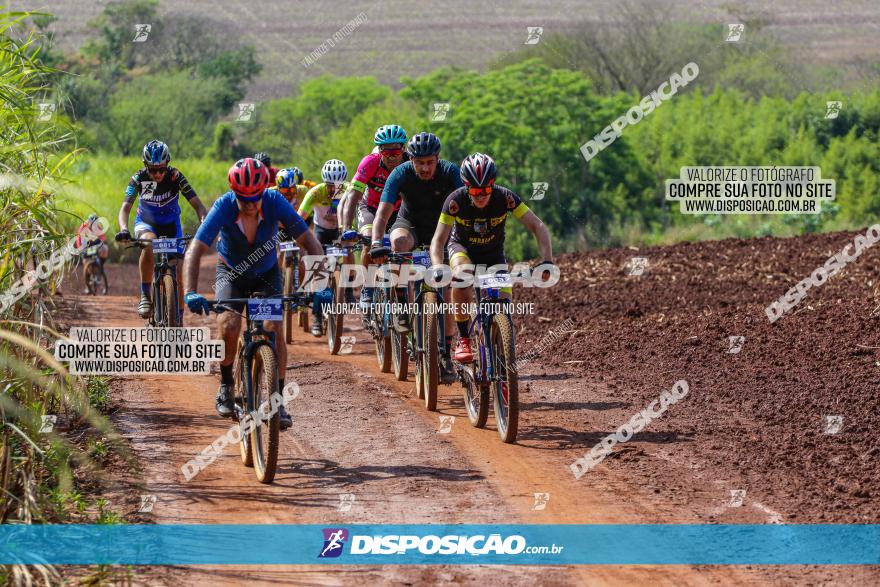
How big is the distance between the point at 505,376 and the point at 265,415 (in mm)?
2179

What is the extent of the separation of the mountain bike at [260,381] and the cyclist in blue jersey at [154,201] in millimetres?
4758

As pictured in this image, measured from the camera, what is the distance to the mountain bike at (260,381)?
869 centimetres

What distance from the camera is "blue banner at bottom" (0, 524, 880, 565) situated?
7.20 meters

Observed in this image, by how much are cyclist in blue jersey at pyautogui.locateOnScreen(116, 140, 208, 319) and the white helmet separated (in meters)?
2.25

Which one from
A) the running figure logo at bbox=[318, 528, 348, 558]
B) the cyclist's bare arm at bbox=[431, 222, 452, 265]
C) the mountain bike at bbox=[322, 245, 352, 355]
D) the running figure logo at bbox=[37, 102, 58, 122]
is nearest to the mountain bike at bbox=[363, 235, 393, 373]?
the mountain bike at bbox=[322, 245, 352, 355]

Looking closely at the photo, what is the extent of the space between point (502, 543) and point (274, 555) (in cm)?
149

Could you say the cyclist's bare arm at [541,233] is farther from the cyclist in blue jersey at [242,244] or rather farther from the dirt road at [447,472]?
the cyclist in blue jersey at [242,244]

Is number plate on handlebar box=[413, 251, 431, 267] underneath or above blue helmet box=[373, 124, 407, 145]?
underneath

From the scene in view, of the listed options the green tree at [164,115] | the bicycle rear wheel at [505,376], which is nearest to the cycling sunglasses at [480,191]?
the bicycle rear wheel at [505,376]

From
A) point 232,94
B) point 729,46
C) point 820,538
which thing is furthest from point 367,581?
point 729,46

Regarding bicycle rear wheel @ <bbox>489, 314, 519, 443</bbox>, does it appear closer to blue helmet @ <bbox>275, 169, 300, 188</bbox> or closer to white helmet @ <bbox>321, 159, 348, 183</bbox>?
white helmet @ <bbox>321, 159, 348, 183</bbox>

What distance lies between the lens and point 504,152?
156 feet

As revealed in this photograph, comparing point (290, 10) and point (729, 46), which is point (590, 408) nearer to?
point (729, 46)

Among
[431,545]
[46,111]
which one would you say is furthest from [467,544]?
[46,111]
